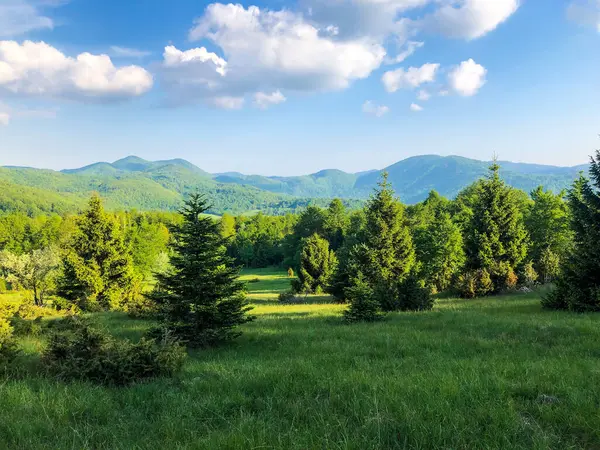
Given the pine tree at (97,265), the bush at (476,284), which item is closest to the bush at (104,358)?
the pine tree at (97,265)

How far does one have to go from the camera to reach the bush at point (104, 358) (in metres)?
6.86

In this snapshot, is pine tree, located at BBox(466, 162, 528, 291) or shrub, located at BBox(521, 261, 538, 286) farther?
shrub, located at BBox(521, 261, 538, 286)

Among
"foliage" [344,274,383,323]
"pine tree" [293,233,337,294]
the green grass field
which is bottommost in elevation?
"pine tree" [293,233,337,294]

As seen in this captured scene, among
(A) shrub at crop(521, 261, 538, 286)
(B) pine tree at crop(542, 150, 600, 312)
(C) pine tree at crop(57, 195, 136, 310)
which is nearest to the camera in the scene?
(B) pine tree at crop(542, 150, 600, 312)

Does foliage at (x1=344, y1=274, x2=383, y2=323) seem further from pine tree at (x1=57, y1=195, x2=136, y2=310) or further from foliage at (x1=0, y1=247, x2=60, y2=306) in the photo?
foliage at (x1=0, y1=247, x2=60, y2=306)

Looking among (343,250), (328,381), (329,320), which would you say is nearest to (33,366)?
(328,381)

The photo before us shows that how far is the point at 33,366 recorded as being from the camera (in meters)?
7.80

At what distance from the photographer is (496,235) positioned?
3158cm

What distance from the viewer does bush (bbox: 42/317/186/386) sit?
6.86 meters

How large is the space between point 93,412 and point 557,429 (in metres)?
5.61

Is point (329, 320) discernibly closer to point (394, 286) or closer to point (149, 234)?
point (394, 286)

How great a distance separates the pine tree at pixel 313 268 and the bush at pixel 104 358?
1460 inches

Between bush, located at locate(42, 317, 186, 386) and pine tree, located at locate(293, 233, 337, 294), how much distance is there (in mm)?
37083

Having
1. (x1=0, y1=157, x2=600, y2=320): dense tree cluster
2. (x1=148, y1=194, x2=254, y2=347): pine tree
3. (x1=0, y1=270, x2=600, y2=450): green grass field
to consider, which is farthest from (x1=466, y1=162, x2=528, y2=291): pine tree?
(x1=148, y1=194, x2=254, y2=347): pine tree
